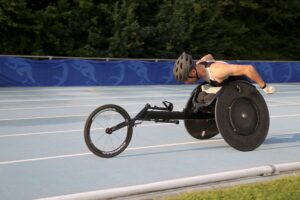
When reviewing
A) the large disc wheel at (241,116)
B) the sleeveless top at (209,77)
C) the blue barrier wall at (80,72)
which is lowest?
the blue barrier wall at (80,72)

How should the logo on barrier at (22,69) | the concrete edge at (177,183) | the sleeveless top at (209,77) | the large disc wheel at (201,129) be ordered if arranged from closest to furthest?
the concrete edge at (177,183) → the sleeveless top at (209,77) → the large disc wheel at (201,129) → the logo on barrier at (22,69)

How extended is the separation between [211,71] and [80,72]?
50.3ft

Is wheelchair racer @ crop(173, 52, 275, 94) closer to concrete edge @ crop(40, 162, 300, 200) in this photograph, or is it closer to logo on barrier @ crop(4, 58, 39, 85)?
concrete edge @ crop(40, 162, 300, 200)

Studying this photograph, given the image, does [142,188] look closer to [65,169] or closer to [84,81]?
[65,169]

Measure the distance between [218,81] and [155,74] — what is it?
55.5 ft

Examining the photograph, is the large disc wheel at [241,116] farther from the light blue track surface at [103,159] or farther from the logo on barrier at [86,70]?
the logo on barrier at [86,70]

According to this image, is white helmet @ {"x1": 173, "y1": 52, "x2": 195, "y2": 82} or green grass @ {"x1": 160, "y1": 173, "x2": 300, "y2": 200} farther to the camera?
white helmet @ {"x1": 173, "y1": 52, "x2": 195, "y2": 82}

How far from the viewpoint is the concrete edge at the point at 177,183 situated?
3.96 meters

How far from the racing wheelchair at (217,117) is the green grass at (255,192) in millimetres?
1463

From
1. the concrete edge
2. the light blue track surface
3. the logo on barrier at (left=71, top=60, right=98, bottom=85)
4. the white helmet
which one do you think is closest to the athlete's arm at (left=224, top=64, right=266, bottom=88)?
the white helmet

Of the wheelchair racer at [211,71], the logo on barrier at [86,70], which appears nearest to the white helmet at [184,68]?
the wheelchair racer at [211,71]

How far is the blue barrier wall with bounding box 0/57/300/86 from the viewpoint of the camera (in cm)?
1962

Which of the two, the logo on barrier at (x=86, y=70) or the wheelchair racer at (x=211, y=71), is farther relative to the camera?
the logo on barrier at (x=86, y=70)

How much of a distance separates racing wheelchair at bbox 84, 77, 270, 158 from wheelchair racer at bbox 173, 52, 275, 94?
7.9 inches
